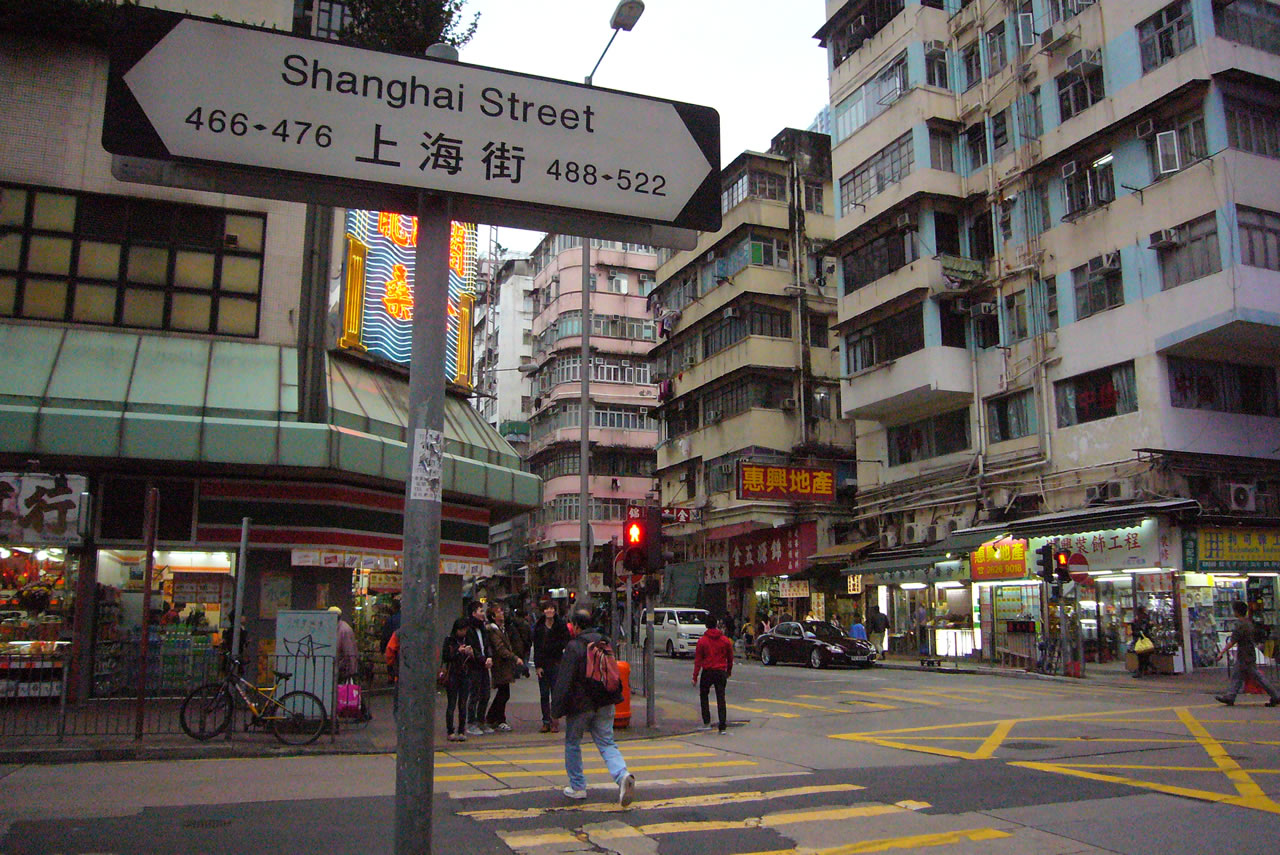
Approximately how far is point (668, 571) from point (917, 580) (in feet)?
62.0

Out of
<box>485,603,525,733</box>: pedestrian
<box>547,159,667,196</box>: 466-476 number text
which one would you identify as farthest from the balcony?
<box>547,159,667,196</box>: 466-476 number text

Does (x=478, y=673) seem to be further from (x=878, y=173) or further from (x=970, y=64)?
(x=970, y=64)

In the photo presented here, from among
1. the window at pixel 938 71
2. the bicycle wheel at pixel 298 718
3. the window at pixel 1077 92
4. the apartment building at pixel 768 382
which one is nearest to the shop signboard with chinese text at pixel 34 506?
the bicycle wheel at pixel 298 718

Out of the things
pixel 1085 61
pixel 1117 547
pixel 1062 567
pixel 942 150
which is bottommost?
pixel 1062 567

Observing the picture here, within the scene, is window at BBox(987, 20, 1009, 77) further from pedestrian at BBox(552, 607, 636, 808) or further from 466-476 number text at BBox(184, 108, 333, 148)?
466-476 number text at BBox(184, 108, 333, 148)

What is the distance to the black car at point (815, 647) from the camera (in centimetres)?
2855

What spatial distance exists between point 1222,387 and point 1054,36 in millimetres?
10907

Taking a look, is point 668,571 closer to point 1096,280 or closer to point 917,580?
point 917,580

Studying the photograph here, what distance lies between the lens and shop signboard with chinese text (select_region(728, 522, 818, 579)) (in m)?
39.0

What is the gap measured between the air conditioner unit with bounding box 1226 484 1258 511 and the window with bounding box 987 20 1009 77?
14.4 metres

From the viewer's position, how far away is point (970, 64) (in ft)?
108

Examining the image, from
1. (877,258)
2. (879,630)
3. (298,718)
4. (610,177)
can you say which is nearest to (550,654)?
(298,718)

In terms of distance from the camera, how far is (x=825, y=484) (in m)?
34.4

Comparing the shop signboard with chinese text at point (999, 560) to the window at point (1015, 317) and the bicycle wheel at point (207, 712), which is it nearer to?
Answer: the window at point (1015, 317)
